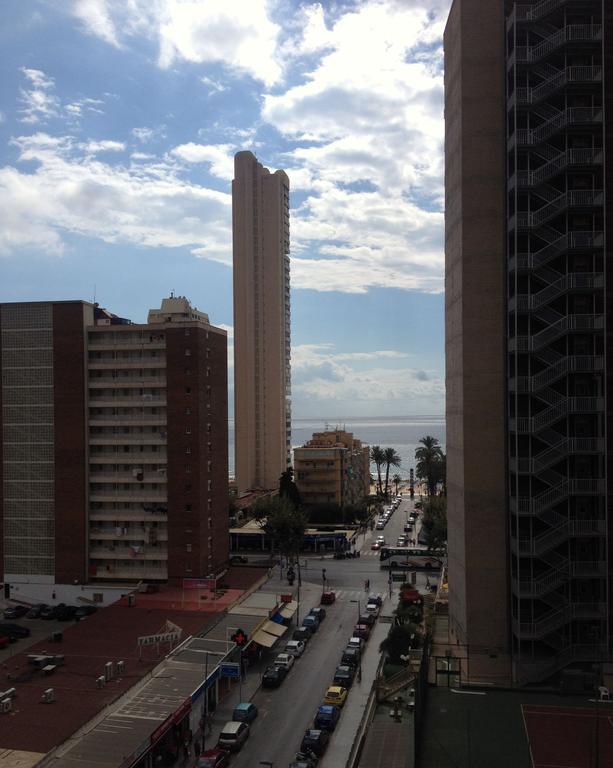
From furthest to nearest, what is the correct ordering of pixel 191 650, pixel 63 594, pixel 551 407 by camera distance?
pixel 63 594, pixel 191 650, pixel 551 407

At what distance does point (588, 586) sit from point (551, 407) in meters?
8.23

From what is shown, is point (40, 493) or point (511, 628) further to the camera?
point (40, 493)

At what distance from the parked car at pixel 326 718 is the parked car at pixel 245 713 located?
2797mm

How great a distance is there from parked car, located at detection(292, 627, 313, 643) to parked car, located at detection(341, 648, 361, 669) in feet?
13.3

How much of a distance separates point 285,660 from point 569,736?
1826 centimetres

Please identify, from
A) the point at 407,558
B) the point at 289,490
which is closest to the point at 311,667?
the point at 407,558

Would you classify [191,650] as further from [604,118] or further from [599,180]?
[604,118]

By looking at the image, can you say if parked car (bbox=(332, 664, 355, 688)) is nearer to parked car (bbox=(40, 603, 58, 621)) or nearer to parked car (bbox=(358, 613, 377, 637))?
parked car (bbox=(358, 613, 377, 637))

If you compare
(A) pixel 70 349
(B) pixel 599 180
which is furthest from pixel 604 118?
(A) pixel 70 349

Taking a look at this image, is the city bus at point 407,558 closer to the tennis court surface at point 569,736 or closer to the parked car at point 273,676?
the parked car at point 273,676

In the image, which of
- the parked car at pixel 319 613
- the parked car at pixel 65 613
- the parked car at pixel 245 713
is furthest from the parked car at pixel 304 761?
the parked car at pixel 65 613

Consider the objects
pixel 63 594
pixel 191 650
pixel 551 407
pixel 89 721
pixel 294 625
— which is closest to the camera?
pixel 89 721

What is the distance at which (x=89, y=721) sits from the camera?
26344 mm

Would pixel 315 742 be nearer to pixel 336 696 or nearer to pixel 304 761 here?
pixel 304 761
